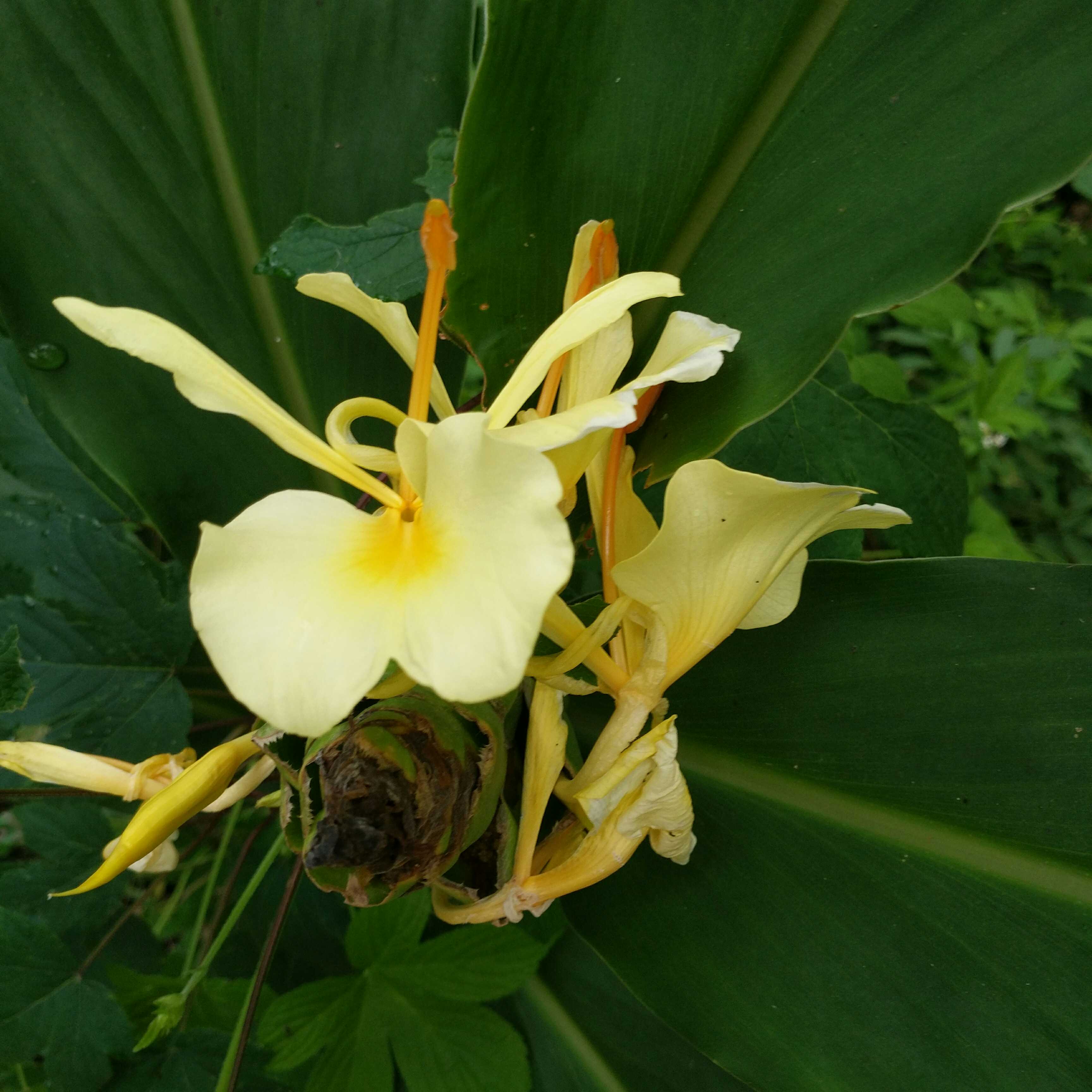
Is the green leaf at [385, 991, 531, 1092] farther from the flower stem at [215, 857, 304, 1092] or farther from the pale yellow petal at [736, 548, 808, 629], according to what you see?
the pale yellow petal at [736, 548, 808, 629]

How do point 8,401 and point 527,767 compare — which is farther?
point 8,401

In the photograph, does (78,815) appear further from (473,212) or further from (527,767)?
(473,212)

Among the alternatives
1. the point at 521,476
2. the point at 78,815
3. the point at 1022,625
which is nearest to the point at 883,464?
the point at 1022,625

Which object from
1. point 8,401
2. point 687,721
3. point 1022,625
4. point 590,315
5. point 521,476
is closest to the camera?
point 521,476

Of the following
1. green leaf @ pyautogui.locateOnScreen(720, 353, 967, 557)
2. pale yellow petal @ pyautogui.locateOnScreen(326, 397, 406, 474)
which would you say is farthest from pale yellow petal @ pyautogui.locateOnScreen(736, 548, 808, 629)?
green leaf @ pyautogui.locateOnScreen(720, 353, 967, 557)

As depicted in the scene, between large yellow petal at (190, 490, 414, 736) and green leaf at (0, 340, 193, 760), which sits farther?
green leaf at (0, 340, 193, 760)

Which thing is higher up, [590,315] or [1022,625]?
[590,315]

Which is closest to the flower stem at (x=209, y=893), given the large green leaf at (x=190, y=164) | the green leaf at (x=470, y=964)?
the green leaf at (x=470, y=964)
